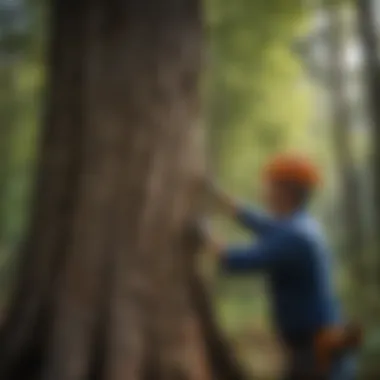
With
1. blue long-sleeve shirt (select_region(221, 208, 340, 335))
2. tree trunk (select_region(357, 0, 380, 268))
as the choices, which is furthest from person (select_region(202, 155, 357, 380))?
tree trunk (select_region(357, 0, 380, 268))

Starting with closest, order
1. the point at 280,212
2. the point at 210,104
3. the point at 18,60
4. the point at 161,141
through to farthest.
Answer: the point at 161,141, the point at 280,212, the point at 210,104, the point at 18,60

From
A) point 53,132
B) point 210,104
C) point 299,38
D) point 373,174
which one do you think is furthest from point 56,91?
point 373,174

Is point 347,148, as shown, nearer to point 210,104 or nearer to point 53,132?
point 210,104

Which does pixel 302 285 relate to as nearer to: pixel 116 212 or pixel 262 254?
pixel 262 254

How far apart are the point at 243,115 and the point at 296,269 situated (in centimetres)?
47

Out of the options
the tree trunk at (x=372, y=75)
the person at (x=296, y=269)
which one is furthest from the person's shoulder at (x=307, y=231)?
the tree trunk at (x=372, y=75)

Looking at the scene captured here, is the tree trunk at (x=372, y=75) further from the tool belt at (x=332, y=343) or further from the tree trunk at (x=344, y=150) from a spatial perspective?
the tool belt at (x=332, y=343)

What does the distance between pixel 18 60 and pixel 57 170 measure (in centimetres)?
63

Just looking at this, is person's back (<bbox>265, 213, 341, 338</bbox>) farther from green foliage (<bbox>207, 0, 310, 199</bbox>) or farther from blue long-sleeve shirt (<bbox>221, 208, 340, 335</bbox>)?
green foliage (<bbox>207, 0, 310, 199</bbox>)

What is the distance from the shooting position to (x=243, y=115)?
6.76 feet

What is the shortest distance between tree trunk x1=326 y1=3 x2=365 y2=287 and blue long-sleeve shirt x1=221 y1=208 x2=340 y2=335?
172 millimetres

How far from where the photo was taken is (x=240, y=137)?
6.67ft

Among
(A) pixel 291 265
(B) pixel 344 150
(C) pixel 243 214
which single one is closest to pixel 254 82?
(B) pixel 344 150

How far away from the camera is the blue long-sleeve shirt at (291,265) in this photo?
1.69 metres
